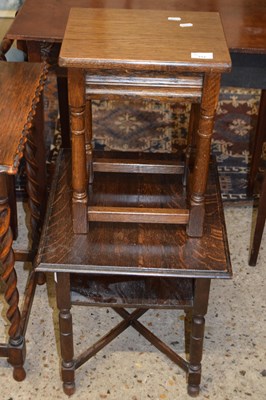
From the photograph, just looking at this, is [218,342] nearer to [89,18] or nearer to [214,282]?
[214,282]

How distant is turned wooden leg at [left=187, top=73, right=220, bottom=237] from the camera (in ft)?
4.51

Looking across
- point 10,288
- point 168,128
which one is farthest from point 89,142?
point 168,128

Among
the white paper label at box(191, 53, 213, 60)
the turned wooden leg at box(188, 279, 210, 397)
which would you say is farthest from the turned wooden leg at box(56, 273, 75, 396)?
the white paper label at box(191, 53, 213, 60)

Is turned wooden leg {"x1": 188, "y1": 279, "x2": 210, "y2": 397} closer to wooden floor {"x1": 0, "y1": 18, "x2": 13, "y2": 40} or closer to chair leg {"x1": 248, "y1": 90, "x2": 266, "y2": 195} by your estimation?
chair leg {"x1": 248, "y1": 90, "x2": 266, "y2": 195}

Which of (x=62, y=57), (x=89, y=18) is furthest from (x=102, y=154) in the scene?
(x=62, y=57)

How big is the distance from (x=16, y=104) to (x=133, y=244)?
44 cm

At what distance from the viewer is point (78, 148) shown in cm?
147

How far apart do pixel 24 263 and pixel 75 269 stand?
0.77 metres

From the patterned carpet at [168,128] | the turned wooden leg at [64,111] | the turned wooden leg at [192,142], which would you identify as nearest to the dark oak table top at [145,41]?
the turned wooden leg at [192,142]

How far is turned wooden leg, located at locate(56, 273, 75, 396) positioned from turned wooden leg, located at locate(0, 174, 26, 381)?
13 centimetres

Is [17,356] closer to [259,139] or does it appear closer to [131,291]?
[131,291]

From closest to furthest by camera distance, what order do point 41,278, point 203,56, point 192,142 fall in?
point 203,56 → point 192,142 → point 41,278

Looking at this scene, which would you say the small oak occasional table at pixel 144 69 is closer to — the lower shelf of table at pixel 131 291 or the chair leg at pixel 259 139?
the lower shelf of table at pixel 131 291

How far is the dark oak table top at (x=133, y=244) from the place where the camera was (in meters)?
1.53
